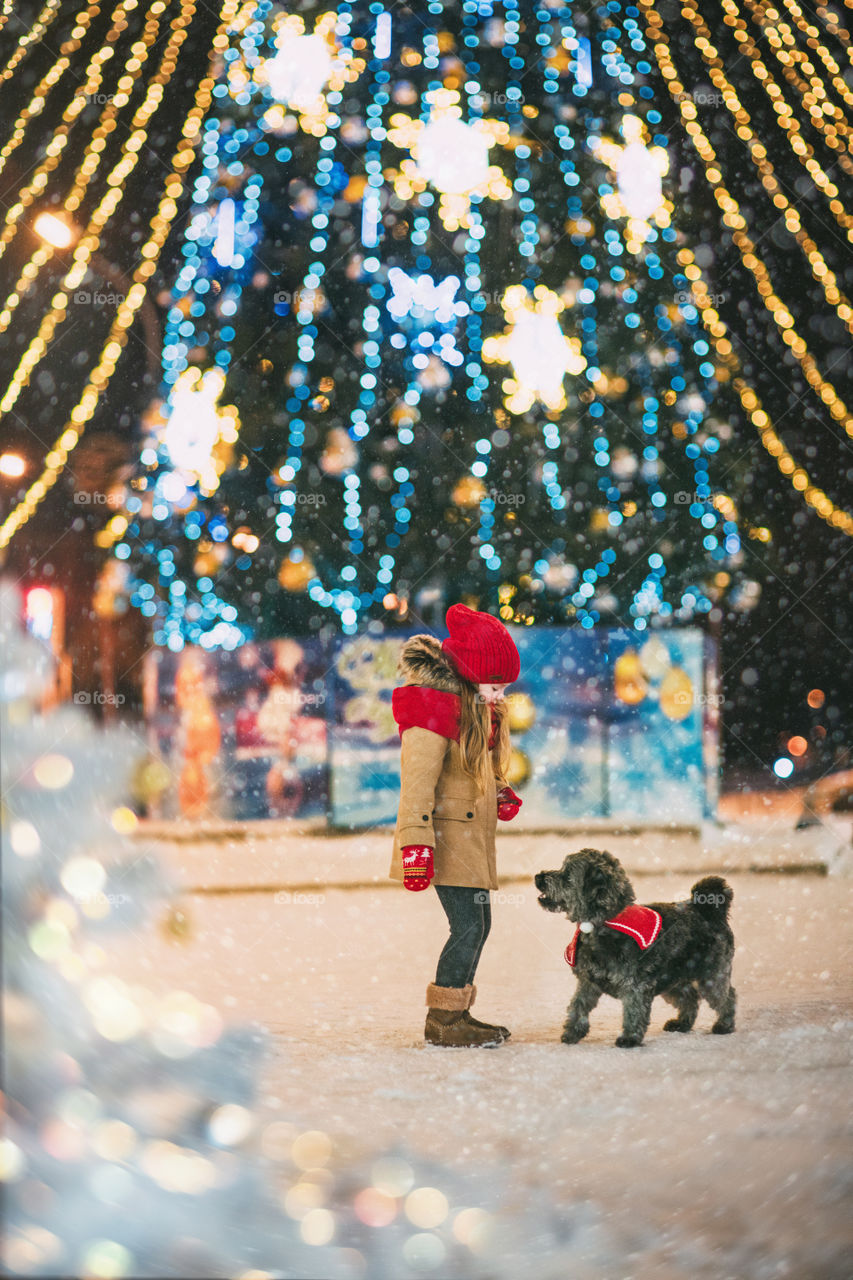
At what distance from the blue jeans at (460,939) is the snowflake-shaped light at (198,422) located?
494cm

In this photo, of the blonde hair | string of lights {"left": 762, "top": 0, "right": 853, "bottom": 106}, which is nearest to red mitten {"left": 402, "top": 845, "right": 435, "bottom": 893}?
the blonde hair

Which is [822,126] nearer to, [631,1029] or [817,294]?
[817,294]

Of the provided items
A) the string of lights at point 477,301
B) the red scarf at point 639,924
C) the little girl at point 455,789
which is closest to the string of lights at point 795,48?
the string of lights at point 477,301

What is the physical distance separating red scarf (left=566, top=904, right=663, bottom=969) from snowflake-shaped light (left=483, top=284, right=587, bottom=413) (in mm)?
4918

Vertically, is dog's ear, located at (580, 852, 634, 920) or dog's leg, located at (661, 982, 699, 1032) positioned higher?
dog's ear, located at (580, 852, 634, 920)

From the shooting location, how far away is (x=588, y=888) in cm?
364

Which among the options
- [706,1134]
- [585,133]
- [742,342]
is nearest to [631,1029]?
[706,1134]

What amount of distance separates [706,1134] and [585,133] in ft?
21.3

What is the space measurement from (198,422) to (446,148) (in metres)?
2.53

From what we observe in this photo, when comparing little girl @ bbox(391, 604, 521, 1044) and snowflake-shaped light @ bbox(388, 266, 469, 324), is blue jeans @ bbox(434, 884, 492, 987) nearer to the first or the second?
little girl @ bbox(391, 604, 521, 1044)

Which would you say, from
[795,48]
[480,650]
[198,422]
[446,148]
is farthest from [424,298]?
[480,650]

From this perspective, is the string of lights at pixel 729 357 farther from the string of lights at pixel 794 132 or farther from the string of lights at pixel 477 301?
the string of lights at pixel 477 301

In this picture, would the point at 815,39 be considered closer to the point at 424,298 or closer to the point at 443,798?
the point at 424,298

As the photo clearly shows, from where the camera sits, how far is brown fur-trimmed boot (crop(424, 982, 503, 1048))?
3.59 metres
